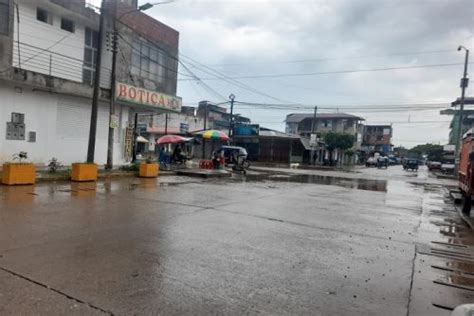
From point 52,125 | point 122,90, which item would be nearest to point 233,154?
point 122,90

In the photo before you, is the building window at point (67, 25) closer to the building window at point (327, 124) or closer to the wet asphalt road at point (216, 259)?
the wet asphalt road at point (216, 259)

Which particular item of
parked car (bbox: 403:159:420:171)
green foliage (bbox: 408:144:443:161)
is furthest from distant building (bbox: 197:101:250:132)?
green foliage (bbox: 408:144:443:161)

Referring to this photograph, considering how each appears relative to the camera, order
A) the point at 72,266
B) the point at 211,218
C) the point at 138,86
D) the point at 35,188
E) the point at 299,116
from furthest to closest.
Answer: the point at 299,116
the point at 138,86
the point at 35,188
the point at 211,218
the point at 72,266

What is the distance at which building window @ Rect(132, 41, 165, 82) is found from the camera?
81.7 feet

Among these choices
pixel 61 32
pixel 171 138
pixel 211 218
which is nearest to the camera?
pixel 211 218

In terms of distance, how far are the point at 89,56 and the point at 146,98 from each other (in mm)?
4020

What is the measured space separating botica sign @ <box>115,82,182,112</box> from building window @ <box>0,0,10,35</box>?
573cm

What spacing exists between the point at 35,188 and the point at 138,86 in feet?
40.8

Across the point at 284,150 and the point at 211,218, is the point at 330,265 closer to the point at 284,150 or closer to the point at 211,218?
the point at 211,218

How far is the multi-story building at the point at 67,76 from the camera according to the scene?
18359mm

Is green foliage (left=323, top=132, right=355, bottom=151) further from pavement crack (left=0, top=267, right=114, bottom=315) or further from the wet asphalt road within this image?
pavement crack (left=0, top=267, right=114, bottom=315)

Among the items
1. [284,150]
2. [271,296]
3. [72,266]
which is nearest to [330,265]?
[271,296]

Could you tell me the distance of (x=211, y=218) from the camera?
381 inches

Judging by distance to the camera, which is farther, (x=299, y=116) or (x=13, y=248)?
(x=299, y=116)
